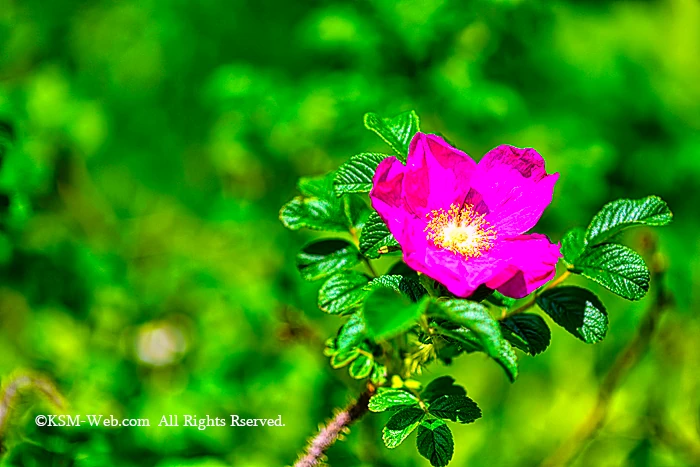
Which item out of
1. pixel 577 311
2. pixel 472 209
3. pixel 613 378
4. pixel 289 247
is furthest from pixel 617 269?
pixel 289 247

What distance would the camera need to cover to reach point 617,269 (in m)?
0.75

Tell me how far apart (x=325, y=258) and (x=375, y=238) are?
0.13 meters

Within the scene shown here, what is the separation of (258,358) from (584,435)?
2.23 feet

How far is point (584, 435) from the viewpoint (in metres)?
1.33

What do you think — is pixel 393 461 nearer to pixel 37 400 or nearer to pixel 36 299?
pixel 37 400

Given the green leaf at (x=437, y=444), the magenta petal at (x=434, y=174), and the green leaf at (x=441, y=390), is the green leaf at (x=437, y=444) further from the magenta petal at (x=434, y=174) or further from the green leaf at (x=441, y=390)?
the magenta petal at (x=434, y=174)

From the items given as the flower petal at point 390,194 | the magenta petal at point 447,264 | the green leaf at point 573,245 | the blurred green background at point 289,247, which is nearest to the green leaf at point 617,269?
the green leaf at point 573,245

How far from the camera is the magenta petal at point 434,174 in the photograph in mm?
732

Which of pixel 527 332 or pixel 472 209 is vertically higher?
pixel 472 209

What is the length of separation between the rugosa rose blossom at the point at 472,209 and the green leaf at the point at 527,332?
8 cm

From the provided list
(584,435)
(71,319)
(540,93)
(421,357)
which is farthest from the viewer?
(540,93)

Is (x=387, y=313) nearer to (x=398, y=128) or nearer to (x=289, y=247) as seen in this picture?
(x=398, y=128)

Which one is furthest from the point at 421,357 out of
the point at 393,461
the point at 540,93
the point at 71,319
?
the point at 540,93

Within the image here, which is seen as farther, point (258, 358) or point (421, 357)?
point (258, 358)
